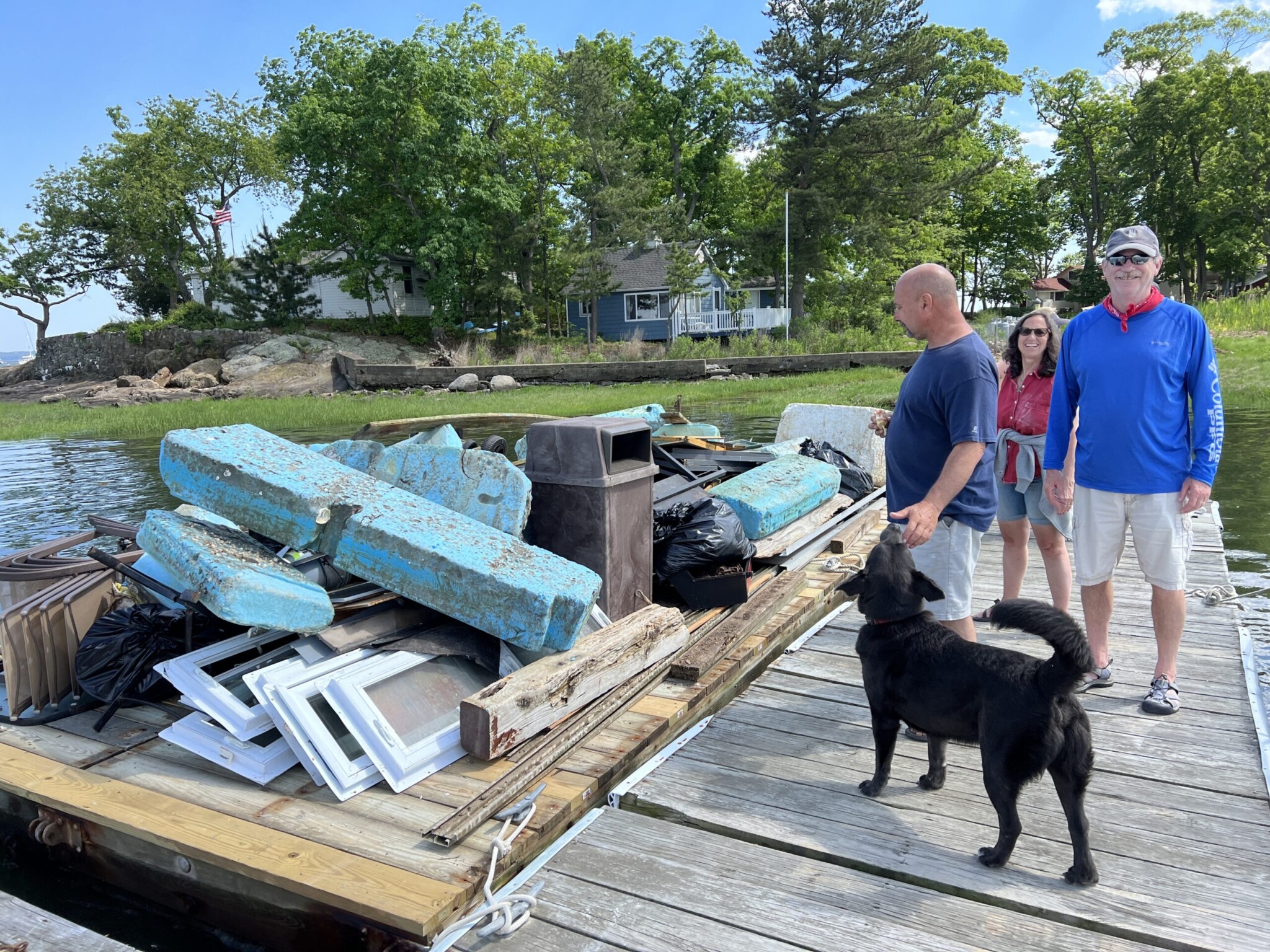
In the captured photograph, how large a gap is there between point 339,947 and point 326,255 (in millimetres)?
47253

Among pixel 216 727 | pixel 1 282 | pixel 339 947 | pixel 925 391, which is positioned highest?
pixel 1 282

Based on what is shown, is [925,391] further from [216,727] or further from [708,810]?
[216,727]

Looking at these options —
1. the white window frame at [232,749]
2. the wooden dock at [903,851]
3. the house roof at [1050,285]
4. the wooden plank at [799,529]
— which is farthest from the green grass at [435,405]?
the house roof at [1050,285]

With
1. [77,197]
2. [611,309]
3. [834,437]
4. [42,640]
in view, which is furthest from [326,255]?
[42,640]

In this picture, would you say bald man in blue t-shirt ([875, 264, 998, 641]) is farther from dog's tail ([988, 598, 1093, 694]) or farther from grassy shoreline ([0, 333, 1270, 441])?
grassy shoreline ([0, 333, 1270, 441])

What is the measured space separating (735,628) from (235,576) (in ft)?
8.96

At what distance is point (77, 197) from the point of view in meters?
51.5

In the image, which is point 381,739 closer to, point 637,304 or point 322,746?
point 322,746

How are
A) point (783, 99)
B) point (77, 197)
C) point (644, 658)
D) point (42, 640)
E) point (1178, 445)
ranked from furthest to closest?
point (77, 197)
point (783, 99)
point (644, 658)
point (42, 640)
point (1178, 445)

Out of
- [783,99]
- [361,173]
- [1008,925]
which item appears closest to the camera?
[1008,925]

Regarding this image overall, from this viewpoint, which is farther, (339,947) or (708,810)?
(708,810)

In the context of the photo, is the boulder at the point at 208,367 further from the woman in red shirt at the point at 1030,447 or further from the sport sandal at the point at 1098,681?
the sport sandal at the point at 1098,681

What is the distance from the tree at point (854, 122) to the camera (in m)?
35.5

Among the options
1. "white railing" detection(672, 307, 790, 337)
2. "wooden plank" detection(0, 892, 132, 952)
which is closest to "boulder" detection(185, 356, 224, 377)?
"white railing" detection(672, 307, 790, 337)
